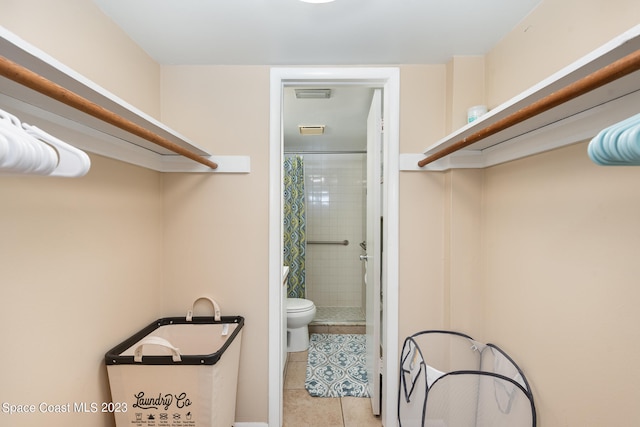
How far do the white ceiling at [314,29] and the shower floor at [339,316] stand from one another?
2.62 meters

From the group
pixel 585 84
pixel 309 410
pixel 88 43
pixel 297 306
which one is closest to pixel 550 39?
pixel 585 84

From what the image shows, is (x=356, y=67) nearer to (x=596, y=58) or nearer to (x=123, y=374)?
(x=596, y=58)

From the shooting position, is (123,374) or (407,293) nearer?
(123,374)

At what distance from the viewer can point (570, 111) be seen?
2.90 ft

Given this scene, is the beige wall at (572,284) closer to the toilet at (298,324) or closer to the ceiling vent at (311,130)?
the toilet at (298,324)

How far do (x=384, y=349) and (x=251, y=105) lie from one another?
5.45 ft

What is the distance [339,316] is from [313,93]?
257 cm

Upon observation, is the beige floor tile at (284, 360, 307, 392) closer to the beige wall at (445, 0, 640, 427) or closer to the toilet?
the toilet

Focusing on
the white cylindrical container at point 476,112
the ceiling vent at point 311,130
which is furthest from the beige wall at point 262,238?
the ceiling vent at point 311,130

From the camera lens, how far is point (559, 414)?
1.00 m

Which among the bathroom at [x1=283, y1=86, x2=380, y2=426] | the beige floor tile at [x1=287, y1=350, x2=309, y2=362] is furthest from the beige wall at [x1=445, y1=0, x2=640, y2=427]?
the beige floor tile at [x1=287, y1=350, x2=309, y2=362]

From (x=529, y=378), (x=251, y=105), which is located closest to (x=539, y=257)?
(x=529, y=378)

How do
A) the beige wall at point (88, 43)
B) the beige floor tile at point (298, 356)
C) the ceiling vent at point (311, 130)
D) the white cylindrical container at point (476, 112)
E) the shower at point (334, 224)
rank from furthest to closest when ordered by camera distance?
1. the shower at point (334, 224)
2. the ceiling vent at point (311, 130)
3. the beige floor tile at point (298, 356)
4. the white cylindrical container at point (476, 112)
5. the beige wall at point (88, 43)

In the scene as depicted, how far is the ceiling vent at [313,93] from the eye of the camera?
6.79 ft
